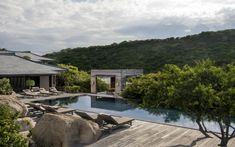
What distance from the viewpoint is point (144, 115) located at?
17078mm

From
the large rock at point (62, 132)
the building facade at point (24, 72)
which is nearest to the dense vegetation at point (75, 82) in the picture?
the building facade at point (24, 72)

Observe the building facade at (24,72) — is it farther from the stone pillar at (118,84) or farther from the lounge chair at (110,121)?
the lounge chair at (110,121)

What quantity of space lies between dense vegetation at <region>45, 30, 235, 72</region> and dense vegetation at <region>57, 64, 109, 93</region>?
11788mm

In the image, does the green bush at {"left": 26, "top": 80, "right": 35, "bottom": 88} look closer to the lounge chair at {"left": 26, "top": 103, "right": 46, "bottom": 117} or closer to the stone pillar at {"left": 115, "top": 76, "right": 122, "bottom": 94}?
the stone pillar at {"left": 115, "top": 76, "right": 122, "bottom": 94}

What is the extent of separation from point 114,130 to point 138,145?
209 cm

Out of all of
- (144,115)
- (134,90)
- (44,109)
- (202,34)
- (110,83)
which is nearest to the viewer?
(44,109)

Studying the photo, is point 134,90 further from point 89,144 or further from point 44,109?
point 89,144

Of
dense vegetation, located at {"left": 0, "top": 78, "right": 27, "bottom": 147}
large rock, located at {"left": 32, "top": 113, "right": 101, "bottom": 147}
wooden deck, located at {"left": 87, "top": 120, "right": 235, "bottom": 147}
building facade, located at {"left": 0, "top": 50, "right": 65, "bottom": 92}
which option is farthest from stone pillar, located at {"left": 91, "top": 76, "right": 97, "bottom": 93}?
dense vegetation, located at {"left": 0, "top": 78, "right": 27, "bottom": 147}

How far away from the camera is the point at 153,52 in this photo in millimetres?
46750

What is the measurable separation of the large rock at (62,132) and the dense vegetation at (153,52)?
28654mm

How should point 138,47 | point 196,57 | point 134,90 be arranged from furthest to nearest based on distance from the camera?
point 138,47 → point 196,57 → point 134,90

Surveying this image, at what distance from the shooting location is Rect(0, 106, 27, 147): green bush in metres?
6.47

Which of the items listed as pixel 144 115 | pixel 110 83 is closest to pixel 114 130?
pixel 144 115

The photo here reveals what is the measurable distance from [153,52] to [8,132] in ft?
136
